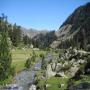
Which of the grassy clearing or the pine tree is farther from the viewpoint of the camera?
the pine tree

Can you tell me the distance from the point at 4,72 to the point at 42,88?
77.9 ft

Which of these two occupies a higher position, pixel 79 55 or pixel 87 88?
pixel 79 55

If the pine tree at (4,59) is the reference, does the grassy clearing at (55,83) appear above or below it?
below

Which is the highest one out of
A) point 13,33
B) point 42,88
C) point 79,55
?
point 13,33

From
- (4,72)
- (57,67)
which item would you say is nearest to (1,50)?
(4,72)

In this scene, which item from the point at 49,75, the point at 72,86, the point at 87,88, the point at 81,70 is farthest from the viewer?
the point at 49,75

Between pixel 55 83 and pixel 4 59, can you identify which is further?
pixel 4 59

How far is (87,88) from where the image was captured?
42.7 metres

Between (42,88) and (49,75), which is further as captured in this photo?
(49,75)

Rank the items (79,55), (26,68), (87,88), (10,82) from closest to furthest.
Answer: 1. (87,88)
2. (10,82)
3. (79,55)
4. (26,68)

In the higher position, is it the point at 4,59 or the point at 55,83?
the point at 4,59

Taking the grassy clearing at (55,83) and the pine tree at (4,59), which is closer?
the grassy clearing at (55,83)

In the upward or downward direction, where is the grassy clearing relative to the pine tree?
downward

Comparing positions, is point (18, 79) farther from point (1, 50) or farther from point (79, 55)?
point (79, 55)
